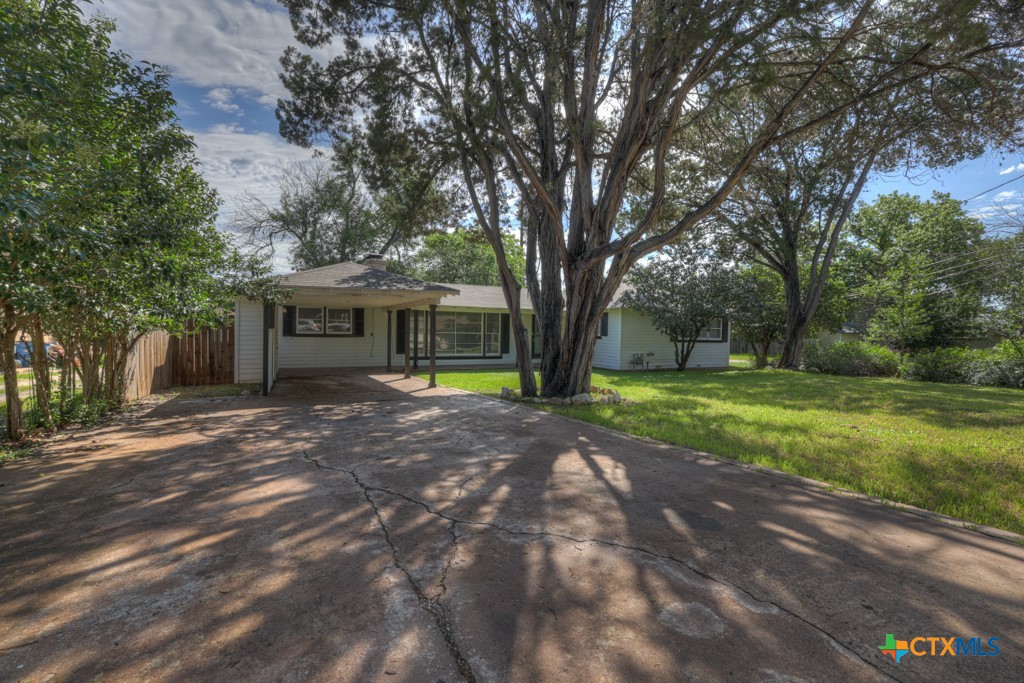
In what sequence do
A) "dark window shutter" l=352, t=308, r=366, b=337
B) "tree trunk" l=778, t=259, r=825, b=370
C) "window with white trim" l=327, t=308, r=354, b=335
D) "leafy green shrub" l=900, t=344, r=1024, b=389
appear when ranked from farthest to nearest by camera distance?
"tree trunk" l=778, t=259, r=825, b=370 < "dark window shutter" l=352, t=308, r=366, b=337 < "window with white trim" l=327, t=308, r=354, b=335 < "leafy green shrub" l=900, t=344, r=1024, b=389

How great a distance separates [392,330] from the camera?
15070 mm

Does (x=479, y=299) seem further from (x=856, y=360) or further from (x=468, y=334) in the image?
(x=856, y=360)

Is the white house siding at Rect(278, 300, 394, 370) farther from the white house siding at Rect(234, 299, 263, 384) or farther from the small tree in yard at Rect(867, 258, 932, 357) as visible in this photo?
the small tree in yard at Rect(867, 258, 932, 357)

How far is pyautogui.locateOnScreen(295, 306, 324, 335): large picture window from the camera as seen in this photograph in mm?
14055

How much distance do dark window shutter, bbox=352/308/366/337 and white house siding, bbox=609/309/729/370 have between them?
344 inches

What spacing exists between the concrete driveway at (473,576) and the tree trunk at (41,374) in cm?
154

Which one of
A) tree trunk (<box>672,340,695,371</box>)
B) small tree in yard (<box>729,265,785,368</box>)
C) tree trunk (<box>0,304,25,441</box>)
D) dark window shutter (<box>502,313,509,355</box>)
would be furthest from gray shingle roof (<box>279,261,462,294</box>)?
small tree in yard (<box>729,265,785,368</box>)

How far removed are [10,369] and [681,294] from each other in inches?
608

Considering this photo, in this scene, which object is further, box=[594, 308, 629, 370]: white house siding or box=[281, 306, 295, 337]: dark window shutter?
box=[594, 308, 629, 370]: white house siding

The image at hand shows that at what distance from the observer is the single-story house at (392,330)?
10.2 metres

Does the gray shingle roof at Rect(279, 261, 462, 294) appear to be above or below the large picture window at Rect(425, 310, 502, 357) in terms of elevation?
above

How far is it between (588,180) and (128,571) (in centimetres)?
792

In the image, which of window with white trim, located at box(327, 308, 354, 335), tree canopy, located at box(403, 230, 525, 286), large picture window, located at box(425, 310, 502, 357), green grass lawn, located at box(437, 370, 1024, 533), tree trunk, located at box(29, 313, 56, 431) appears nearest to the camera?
green grass lawn, located at box(437, 370, 1024, 533)

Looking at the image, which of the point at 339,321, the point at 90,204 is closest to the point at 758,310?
the point at 339,321
